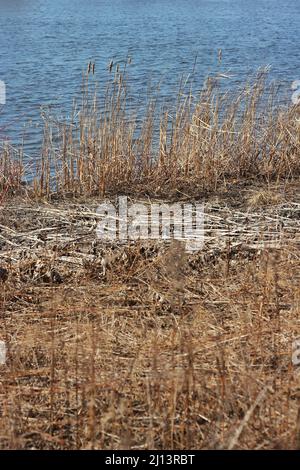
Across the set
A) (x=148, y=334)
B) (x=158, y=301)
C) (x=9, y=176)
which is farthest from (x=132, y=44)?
(x=148, y=334)

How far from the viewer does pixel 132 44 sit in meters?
14.5

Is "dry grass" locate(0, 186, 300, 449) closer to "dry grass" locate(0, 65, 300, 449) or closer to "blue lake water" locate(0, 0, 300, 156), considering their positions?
"dry grass" locate(0, 65, 300, 449)

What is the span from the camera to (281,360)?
11.7 ft

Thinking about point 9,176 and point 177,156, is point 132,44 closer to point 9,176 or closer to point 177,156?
point 177,156

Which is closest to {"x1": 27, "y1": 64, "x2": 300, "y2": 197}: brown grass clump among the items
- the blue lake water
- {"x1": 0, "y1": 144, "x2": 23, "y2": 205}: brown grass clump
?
{"x1": 0, "y1": 144, "x2": 23, "y2": 205}: brown grass clump

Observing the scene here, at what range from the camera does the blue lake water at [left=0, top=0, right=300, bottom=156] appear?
36.6ft

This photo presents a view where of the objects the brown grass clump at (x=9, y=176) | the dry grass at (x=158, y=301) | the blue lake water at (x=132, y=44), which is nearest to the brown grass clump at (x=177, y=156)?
the dry grass at (x=158, y=301)

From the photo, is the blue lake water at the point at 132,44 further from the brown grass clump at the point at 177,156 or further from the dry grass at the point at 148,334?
the dry grass at the point at 148,334

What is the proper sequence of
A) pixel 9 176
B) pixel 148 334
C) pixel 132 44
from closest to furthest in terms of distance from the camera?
pixel 148 334 → pixel 9 176 → pixel 132 44

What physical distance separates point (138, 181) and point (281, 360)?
2.88m

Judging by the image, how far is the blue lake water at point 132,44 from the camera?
1114 cm

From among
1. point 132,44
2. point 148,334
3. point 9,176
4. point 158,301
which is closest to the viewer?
point 148,334
